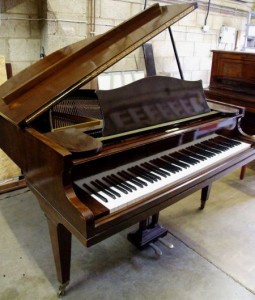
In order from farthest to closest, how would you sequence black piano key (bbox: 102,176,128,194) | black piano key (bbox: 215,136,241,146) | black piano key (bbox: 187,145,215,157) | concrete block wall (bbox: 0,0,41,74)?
concrete block wall (bbox: 0,0,41,74) < black piano key (bbox: 215,136,241,146) < black piano key (bbox: 187,145,215,157) < black piano key (bbox: 102,176,128,194)

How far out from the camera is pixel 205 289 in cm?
175

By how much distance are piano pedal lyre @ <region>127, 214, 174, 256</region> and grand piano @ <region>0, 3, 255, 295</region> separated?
1.87 feet

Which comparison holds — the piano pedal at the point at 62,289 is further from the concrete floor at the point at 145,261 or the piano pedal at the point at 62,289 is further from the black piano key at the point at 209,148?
the black piano key at the point at 209,148

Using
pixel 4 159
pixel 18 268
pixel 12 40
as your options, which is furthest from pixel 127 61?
pixel 18 268

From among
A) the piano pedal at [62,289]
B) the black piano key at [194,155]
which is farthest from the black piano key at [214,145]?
the piano pedal at [62,289]

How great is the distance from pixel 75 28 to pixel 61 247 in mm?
2107

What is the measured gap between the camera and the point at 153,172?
1530mm

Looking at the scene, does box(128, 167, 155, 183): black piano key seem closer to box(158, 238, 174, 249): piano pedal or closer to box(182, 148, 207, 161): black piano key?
box(182, 148, 207, 161): black piano key

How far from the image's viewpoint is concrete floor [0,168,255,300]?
A: 171 cm

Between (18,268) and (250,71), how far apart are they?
8.58 feet

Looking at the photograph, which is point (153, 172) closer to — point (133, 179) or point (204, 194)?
point (133, 179)

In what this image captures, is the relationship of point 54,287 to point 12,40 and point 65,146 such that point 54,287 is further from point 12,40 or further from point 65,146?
point 12,40

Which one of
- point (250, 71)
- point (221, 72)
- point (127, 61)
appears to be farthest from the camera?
point (127, 61)

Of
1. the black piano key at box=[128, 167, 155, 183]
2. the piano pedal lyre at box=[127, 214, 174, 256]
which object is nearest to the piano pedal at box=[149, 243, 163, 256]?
the piano pedal lyre at box=[127, 214, 174, 256]
